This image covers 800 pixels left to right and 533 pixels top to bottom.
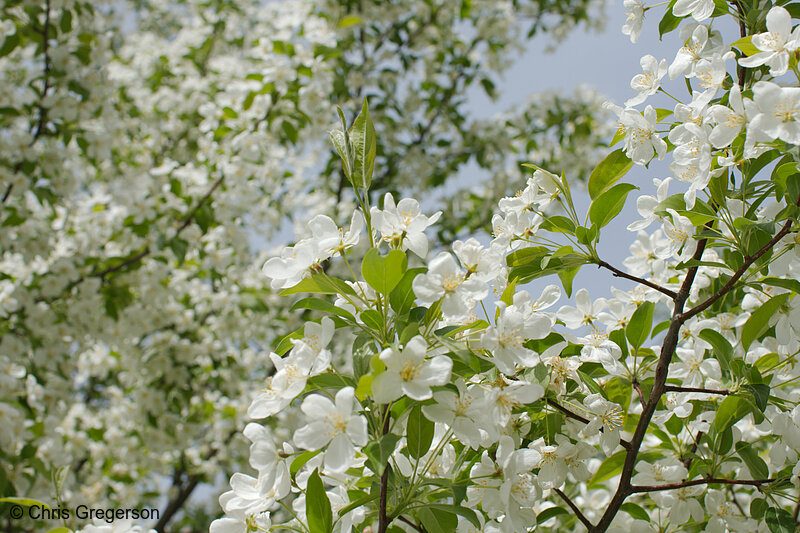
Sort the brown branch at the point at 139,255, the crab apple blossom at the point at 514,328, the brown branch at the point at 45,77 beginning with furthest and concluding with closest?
the brown branch at the point at 139,255 < the brown branch at the point at 45,77 < the crab apple blossom at the point at 514,328

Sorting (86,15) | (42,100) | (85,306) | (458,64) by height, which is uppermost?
(458,64)

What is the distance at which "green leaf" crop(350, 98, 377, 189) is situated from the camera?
98 centimetres

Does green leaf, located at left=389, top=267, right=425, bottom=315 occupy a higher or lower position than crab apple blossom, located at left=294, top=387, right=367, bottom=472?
higher

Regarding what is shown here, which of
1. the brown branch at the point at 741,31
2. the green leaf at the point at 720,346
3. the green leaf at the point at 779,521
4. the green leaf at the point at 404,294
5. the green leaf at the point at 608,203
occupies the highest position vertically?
the brown branch at the point at 741,31

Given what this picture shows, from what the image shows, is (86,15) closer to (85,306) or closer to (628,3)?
(85,306)

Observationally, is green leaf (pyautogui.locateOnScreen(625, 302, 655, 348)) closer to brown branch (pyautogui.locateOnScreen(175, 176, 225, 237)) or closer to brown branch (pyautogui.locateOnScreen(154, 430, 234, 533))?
brown branch (pyautogui.locateOnScreen(175, 176, 225, 237))

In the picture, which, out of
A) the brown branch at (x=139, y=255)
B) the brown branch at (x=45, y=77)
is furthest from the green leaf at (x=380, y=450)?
the brown branch at (x=45, y=77)

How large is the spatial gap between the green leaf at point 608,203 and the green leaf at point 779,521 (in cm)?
68

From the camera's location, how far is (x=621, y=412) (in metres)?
1.16

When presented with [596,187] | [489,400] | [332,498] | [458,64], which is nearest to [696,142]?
[596,187]

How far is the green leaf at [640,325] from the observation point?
1.24m

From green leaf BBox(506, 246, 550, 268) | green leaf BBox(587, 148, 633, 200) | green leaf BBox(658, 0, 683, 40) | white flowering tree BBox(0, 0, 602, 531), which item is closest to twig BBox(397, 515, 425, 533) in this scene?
green leaf BBox(506, 246, 550, 268)

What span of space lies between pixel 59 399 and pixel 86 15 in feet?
7.92

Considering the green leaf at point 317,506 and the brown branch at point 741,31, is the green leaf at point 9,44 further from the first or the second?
the brown branch at point 741,31
